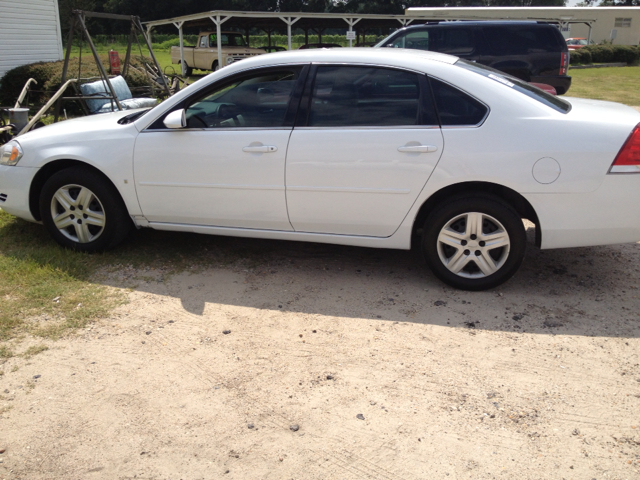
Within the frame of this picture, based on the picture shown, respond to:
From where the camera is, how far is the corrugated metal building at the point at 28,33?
15289 mm

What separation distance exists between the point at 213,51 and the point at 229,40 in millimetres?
1602

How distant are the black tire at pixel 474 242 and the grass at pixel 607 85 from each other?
1399cm

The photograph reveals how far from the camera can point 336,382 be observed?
321cm

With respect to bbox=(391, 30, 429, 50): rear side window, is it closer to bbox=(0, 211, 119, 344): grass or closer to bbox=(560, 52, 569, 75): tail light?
bbox=(560, 52, 569, 75): tail light

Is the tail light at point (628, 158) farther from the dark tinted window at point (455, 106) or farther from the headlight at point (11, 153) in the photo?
the headlight at point (11, 153)

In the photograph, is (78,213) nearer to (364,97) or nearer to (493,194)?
(364,97)

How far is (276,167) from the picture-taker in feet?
14.0

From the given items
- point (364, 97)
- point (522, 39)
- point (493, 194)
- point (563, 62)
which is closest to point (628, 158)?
point (493, 194)

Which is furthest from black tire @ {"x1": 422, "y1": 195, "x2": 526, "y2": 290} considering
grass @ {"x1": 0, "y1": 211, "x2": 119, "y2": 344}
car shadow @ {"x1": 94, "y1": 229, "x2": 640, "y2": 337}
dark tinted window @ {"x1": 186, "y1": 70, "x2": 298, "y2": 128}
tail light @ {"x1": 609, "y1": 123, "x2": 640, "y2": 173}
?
grass @ {"x1": 0, "y1": 211, "x2": 119, "y2": 344}

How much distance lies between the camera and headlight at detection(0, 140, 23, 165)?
4898 mm

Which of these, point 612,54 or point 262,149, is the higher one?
point 262,149

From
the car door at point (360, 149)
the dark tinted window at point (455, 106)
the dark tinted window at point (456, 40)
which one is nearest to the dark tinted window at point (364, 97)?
the car door at point (360, 149)

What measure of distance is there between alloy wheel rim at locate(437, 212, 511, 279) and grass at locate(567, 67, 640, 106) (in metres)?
14.0

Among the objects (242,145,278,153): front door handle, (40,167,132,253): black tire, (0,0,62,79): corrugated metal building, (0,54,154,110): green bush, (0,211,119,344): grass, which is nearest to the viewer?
(0,211,119,344): grass
